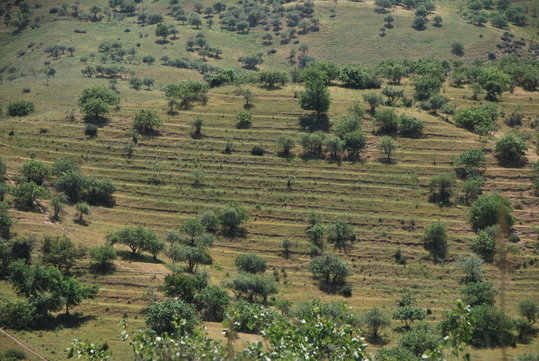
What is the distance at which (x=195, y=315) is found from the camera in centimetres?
7406

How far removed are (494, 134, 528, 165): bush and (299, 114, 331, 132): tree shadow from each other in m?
30.9

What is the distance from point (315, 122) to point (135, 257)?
48.1m

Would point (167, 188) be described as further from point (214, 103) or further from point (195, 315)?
point (195, 315)

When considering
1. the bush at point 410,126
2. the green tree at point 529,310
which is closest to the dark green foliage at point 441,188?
the bush at point 410,126

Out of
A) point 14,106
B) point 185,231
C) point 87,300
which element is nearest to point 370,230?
point 185,231

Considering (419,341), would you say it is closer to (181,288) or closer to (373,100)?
(181,288)

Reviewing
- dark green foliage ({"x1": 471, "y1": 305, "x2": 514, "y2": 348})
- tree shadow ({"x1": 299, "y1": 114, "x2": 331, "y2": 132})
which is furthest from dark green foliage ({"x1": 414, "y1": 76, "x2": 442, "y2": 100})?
dark green foliage ({"x1": 471, "y1": 305, "x2": 514, "y2": 348})

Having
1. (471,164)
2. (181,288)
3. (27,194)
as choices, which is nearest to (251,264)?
(181,288)

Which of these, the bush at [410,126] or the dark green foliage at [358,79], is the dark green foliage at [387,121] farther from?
the dark green foliage at [358,79]

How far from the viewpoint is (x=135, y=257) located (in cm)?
8831

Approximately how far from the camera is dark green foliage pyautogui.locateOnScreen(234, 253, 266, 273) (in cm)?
8900

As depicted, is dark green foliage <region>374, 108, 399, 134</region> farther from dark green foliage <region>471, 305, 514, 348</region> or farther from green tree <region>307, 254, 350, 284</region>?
dark green foliage <region>471, 305, 514, 348</region>

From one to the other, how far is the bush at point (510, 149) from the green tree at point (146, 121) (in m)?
61.2

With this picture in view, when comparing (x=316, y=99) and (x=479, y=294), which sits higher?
(x=316, y=99)
